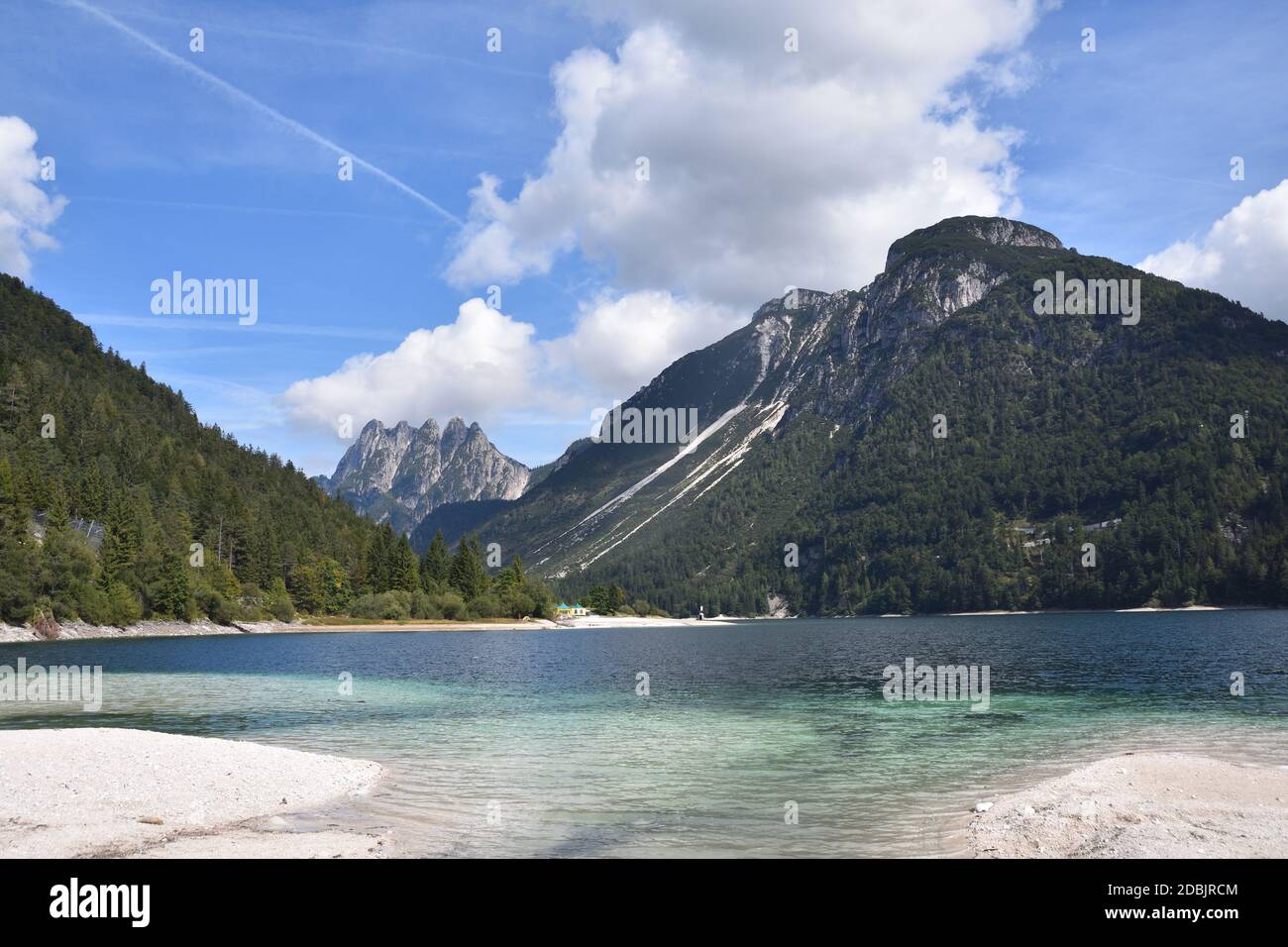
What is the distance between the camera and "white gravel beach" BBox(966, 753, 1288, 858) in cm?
1825

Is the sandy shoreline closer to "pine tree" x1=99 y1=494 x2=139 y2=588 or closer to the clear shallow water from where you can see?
"pine tree" x1=99 y1=494 x2=139 y2=588

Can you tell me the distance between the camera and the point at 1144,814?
21.2m

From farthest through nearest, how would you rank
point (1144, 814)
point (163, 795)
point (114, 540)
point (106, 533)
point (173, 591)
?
1. point (173, 591)
2. point (106, 533)
3. point (114, 540)
4. point (163, 795)
5. point (1144, 814)

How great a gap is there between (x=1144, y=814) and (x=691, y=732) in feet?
75.3

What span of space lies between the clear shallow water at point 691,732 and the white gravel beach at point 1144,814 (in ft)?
5.14
